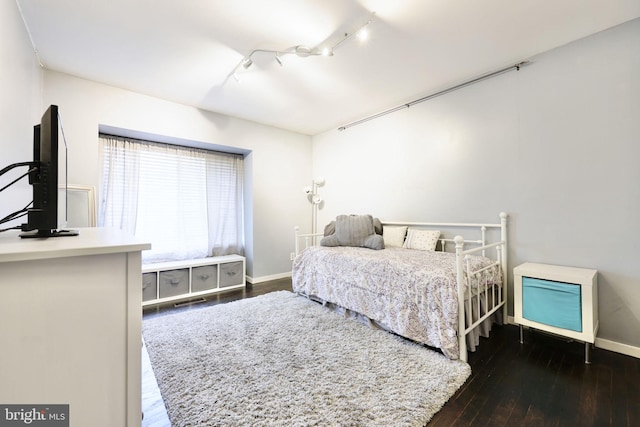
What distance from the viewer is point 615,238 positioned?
6.32ft

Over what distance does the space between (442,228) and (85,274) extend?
9.73 feet

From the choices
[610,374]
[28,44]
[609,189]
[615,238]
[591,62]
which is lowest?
[610,374]

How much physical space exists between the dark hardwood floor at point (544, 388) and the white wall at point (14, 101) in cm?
274

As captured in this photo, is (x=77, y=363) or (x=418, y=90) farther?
(x=418, y=90)

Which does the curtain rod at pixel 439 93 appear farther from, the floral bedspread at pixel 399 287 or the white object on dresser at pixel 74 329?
the white object on dresser at pixel 74 329

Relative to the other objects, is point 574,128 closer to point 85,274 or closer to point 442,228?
point 442,228

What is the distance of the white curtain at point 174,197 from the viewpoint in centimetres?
312

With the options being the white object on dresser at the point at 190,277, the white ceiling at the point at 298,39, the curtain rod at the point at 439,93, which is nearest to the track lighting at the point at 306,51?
the white ceiling at the point at 298,39

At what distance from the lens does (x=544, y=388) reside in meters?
1.54

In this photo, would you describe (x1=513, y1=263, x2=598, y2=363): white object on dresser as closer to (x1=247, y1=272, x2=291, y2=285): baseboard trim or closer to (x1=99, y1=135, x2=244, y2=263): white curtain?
(x1=247, y1=272, x2=291, y2=285): baseboard trim

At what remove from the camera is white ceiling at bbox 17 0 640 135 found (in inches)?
68.9

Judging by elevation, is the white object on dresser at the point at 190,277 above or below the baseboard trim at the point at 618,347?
above

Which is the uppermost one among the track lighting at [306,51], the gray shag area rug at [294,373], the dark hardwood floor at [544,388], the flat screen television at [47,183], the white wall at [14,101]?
the track lighting at [306,51]

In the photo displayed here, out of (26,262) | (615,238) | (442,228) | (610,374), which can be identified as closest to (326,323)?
(442,228)
